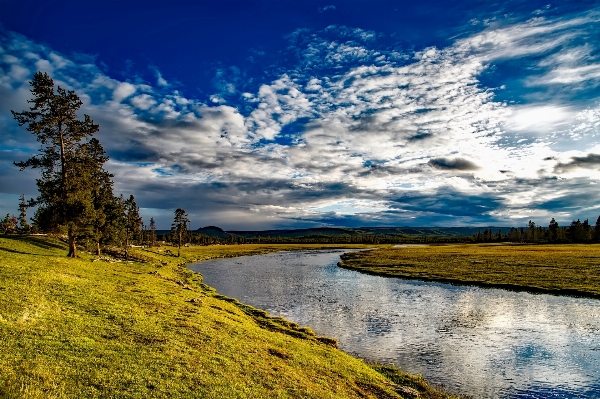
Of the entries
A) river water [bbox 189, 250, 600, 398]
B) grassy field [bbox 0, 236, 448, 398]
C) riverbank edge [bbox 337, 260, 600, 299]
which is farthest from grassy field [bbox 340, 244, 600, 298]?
grassy field [bbox 0, 236, 448, 398]

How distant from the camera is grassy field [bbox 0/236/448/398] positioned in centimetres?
1390

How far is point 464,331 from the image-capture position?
37.1 metres

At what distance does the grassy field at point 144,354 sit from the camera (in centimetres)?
1390

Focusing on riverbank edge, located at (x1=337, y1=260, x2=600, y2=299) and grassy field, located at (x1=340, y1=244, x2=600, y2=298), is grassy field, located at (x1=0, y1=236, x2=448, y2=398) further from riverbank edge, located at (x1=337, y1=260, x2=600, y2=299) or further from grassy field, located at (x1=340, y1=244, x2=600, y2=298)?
grassy field, located at (x1=340, y1=244, x2=600, y2=298)

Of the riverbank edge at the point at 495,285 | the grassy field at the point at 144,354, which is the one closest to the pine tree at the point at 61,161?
the grassy field at the point at 144,354

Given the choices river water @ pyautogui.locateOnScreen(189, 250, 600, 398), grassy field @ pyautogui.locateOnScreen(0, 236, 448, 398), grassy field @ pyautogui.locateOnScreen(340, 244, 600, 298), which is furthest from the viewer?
grassy field @ pyautogui.locateOnScreen(340, 244, 600, 298)

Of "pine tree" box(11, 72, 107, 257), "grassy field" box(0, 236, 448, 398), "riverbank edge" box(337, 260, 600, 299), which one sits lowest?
"riverbank edge" box(337, 260, 600, 299)

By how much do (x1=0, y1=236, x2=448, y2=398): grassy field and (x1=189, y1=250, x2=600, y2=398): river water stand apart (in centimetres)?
438

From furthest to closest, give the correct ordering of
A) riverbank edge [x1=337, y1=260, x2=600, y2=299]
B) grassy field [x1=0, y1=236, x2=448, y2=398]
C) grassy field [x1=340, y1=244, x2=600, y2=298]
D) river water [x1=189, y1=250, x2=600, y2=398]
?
1. grassy field [x1=340, y1=244, x2=600, y2=298]
2. riverbank edge [x1=337, y1=260, x2=600, y2=299]
3. river water [x1=189, y1=250, x2=600, y2=398]
4. grassy field [x1=0, y1=236, x2=448, y2=398]

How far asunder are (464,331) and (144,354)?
32856 mm

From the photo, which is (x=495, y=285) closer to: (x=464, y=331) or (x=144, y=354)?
(x=464, y=331)

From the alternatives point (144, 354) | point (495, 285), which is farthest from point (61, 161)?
point (495, 285)

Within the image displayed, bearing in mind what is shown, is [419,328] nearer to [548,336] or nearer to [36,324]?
[548,336]

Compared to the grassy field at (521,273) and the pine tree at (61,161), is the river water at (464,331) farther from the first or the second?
the pine tree at (61,161)
